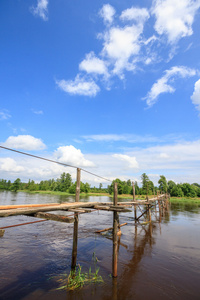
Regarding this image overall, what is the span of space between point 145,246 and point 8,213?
11461 millimetres

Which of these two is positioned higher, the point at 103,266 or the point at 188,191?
the point at 188,191

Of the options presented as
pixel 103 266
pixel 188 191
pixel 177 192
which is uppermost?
pixel 188 191

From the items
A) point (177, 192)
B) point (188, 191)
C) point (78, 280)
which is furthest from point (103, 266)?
point (188, 191)

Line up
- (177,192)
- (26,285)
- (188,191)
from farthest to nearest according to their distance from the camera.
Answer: (188,191), (177,192), (26,285)

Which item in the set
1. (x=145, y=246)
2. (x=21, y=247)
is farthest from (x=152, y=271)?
(x=21, y=247)

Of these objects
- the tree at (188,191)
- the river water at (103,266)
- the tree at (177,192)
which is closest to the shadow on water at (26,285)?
the river water at (103,266)

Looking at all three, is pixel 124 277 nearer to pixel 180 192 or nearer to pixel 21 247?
pixel 21 247

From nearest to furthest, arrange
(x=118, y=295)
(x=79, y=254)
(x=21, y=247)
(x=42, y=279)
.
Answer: (x=118, y=295) → (x=42, y=279) → (x=79, y=254) → (x=21, y=247)

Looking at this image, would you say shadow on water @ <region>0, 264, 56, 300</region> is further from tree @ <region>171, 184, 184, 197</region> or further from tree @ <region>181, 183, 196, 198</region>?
tree @ <region>181, 183, 196, 198</region>

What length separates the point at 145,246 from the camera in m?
12.1

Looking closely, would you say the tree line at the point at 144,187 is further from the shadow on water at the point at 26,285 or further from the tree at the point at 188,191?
the shadow on water at the point at 26,285

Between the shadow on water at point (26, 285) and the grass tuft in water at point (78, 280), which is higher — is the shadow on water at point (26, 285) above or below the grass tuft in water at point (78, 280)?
below

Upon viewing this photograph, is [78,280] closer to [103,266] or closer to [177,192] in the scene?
[103,266]

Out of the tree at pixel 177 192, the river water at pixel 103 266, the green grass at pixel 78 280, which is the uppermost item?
the tree at pixel 177 192
